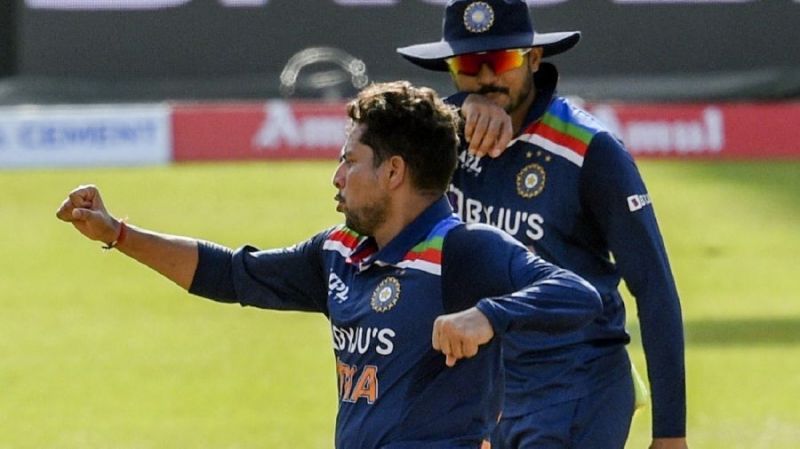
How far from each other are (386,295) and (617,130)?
17.3 m

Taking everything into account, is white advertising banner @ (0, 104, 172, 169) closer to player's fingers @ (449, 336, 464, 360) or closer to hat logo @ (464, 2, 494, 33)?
hat logo @ (464, 2, 494, 33)

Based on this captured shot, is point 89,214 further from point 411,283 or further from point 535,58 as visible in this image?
point 535,58

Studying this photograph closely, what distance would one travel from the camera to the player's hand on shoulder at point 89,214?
5121 millimetres

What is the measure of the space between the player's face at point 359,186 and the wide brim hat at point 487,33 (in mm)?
898

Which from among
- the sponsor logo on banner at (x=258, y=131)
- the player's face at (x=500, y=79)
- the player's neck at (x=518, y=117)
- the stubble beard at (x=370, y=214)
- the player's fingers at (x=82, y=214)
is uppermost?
the player's face at (x=500, y=79)

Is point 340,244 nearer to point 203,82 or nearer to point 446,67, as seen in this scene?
point 446,67

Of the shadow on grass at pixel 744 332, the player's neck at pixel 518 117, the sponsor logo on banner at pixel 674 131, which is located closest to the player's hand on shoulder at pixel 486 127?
the player's neck at pixel 518 117

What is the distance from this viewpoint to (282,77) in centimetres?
2297

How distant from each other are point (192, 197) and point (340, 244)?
50.5ft

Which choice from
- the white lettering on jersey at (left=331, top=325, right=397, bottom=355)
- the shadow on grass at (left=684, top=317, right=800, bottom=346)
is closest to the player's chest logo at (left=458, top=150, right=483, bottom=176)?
the white lettering on jersey at (left=331, top=325, right=397, bottom=355)

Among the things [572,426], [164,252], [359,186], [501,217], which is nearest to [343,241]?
[359,186]

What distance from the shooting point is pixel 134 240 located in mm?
5262

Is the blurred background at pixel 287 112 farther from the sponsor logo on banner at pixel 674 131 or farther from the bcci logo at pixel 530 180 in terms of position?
the bcci logo at pixel 530 180

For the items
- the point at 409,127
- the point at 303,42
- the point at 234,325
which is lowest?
the point at 234,325
